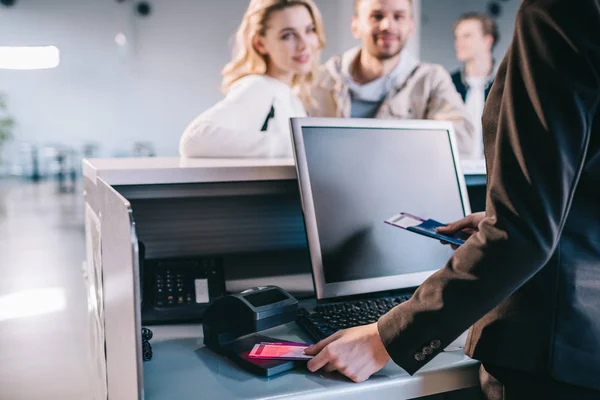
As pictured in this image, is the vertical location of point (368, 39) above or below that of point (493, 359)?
above

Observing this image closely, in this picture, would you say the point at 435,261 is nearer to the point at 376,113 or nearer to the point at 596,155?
the point at 596,155

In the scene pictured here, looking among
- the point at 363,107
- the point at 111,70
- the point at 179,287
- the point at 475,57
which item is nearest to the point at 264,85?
the point at 363,107

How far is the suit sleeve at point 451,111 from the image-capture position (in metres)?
2.24

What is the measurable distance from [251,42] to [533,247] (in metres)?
1.79

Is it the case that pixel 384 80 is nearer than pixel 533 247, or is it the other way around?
pixel 533 247

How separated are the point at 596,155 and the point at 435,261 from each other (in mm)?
605

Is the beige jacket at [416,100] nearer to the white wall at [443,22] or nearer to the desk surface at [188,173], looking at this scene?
the desk surface at [188,173]

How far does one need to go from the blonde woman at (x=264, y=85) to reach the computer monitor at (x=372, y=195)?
1.69ft

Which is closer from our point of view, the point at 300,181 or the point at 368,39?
the point at 300,181

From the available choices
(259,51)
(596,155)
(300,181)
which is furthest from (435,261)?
(259,51)

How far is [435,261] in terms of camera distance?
3.95ft

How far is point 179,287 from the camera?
1.10 metres

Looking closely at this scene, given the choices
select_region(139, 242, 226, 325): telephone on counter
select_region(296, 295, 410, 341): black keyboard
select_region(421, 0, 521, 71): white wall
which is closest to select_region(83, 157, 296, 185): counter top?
select_region(139, 242, 226, 325): telephone on counter

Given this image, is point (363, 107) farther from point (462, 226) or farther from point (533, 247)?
point (533, 247)
